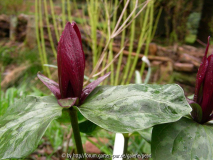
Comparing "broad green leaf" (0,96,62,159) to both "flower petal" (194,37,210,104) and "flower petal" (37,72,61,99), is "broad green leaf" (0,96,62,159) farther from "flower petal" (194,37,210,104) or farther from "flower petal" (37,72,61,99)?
"flower petal" (194,37,210,104)

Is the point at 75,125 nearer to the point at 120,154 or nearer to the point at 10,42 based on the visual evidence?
the point at 120,154

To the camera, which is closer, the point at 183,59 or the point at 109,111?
the point at 109,111

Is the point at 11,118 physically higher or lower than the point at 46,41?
higher

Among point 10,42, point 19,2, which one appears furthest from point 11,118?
point 19,2

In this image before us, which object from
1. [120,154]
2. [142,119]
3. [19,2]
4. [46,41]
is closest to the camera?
[142,119]

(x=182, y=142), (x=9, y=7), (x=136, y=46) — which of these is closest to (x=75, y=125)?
(x=182, y=142)

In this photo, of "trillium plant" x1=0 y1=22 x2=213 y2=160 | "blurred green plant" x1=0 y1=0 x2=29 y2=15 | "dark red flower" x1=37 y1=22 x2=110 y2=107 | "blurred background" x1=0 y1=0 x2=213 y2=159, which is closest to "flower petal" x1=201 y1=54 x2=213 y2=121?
"trillium plant" x1=0 y1=22 x2=213 y2=160

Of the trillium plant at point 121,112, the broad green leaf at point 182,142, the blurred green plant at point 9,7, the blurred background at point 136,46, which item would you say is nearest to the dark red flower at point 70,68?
the trillium plant at point 121,112
